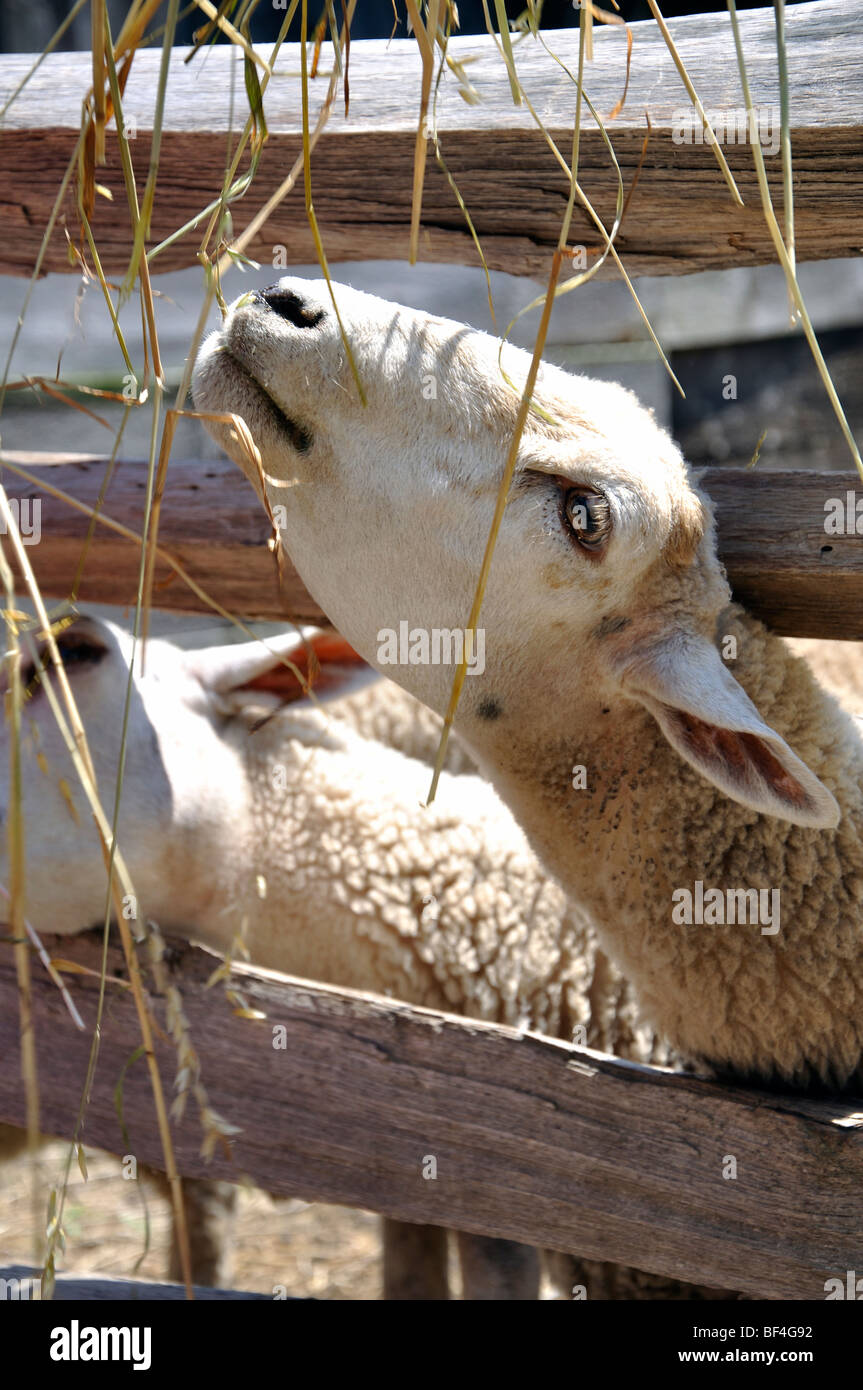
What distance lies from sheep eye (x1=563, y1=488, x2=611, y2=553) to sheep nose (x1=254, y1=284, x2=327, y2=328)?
441mm

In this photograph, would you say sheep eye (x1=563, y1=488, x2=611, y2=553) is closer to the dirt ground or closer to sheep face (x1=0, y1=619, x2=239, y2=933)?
sheep face (x1=0, y1=619, x2=239, y2=933)

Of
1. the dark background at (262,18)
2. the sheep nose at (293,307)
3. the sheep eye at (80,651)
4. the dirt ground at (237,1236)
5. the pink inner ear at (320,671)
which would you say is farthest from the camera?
the dark background at (262,18)

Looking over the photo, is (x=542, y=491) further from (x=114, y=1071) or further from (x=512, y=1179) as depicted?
(x=114, y=1071)

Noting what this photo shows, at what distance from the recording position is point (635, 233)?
6.34ft

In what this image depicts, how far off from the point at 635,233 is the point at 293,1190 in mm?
1688

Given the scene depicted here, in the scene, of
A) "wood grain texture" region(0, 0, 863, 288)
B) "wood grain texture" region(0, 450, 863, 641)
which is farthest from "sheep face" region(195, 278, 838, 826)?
"wood grain texture" region(0, 0, 863, 288)

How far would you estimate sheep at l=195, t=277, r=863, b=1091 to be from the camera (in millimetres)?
1713

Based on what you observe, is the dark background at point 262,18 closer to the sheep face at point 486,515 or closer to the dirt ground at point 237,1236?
the sheep face at point 486,515

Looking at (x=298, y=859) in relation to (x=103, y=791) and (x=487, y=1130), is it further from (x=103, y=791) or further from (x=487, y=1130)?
(x=487, y=1130)

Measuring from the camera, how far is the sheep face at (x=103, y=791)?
7.72ft

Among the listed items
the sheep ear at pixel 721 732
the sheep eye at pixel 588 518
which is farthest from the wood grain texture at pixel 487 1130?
the sheep eye at pixel 588 518

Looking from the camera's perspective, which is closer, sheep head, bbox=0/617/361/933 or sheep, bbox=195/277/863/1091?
sheep, bbox=195/277/863/1091
